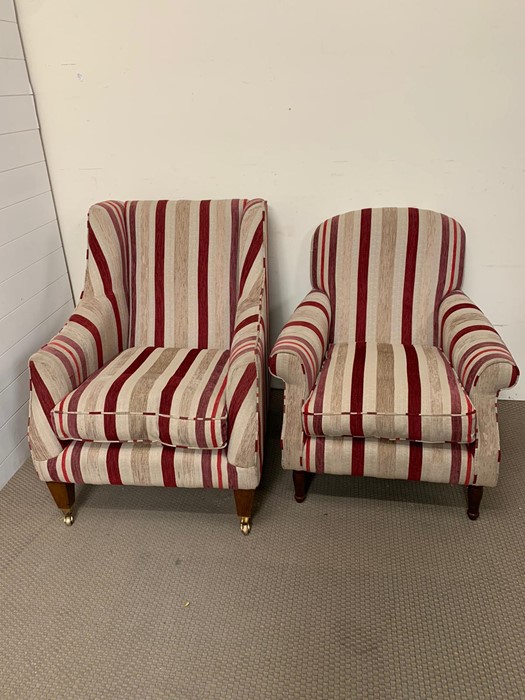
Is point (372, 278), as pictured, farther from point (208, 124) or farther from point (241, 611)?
point (241, 611)

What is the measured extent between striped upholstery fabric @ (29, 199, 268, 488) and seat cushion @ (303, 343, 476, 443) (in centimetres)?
20

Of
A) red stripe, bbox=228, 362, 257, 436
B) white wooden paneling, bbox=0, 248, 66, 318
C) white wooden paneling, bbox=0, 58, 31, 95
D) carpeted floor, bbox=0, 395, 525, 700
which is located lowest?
carpeted floor, bbox=0, 395, 525, 700

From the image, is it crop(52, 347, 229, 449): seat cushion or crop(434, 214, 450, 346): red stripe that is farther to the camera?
crop(434, 214, 450, 346): red stripe

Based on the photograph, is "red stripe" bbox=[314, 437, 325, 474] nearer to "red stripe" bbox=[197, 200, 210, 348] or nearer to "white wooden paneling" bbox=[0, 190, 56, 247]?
A: "red stripe" bbox=[197, 200, 210, 348]

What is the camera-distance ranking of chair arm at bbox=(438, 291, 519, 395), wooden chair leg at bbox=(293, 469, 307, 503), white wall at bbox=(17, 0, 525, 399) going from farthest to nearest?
white wall at bbox=(17, 0, 525, 399)
wooden chair leg at bbox=(293, 469, 307, 503)
chair arm at bbox=(438, 291, 519, 395)

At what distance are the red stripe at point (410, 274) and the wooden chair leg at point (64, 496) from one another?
1227mm

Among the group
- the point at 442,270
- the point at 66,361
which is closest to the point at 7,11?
the point at 66,361

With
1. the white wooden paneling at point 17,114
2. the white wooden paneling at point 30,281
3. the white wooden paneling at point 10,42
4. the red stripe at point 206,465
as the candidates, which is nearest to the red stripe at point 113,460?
the red stripe at point 206,465

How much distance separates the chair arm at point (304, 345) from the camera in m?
1.60

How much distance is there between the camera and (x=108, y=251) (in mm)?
1984

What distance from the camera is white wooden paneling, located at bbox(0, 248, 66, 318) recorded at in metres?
1.94

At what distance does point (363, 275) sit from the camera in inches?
78.7

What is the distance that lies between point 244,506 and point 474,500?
0.69 metres

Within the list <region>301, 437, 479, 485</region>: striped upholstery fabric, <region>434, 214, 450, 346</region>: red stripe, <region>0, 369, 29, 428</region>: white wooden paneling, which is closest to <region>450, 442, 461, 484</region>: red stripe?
<region>301, 437, 479, 485</region>: striped upholstery fabric
